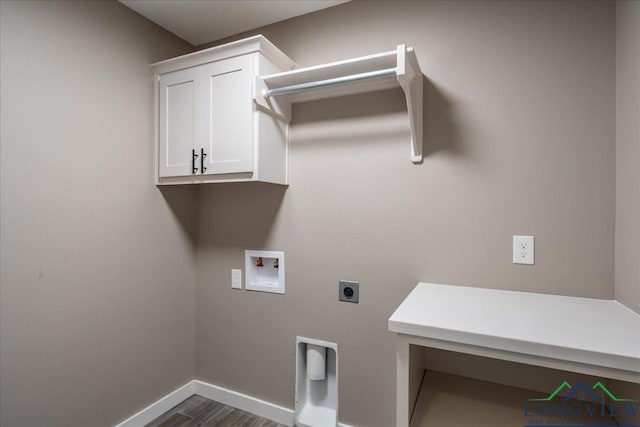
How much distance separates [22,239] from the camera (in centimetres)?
141

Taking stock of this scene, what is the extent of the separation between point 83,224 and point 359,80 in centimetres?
150

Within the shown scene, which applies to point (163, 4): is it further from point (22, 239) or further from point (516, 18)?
point (516, 18)

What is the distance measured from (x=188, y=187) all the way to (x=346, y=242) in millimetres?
1161

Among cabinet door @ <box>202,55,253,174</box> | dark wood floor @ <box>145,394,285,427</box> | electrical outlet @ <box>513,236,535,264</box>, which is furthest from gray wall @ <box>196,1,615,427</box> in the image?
cabinet door @ <box>202,55,253,174</box>

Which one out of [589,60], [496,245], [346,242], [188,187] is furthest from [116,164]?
[589,60]

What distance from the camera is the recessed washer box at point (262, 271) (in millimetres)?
1976

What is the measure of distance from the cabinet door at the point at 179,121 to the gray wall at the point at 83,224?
11cm

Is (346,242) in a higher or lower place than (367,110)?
lower

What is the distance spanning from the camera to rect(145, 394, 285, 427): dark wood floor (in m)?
1.92

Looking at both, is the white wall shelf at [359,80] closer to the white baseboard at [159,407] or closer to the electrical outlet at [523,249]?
the electrical outlet at [523,249]

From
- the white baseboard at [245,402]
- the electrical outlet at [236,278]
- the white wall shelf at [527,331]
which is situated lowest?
the white baseboard at [245,402]

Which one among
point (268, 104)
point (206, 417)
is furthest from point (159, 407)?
point (268, 104)

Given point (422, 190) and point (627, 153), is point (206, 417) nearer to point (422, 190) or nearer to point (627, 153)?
point (422, 190)

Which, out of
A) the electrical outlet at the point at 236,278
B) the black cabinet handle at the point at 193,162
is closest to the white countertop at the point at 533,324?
the electrical outlet at the point at 236,278
